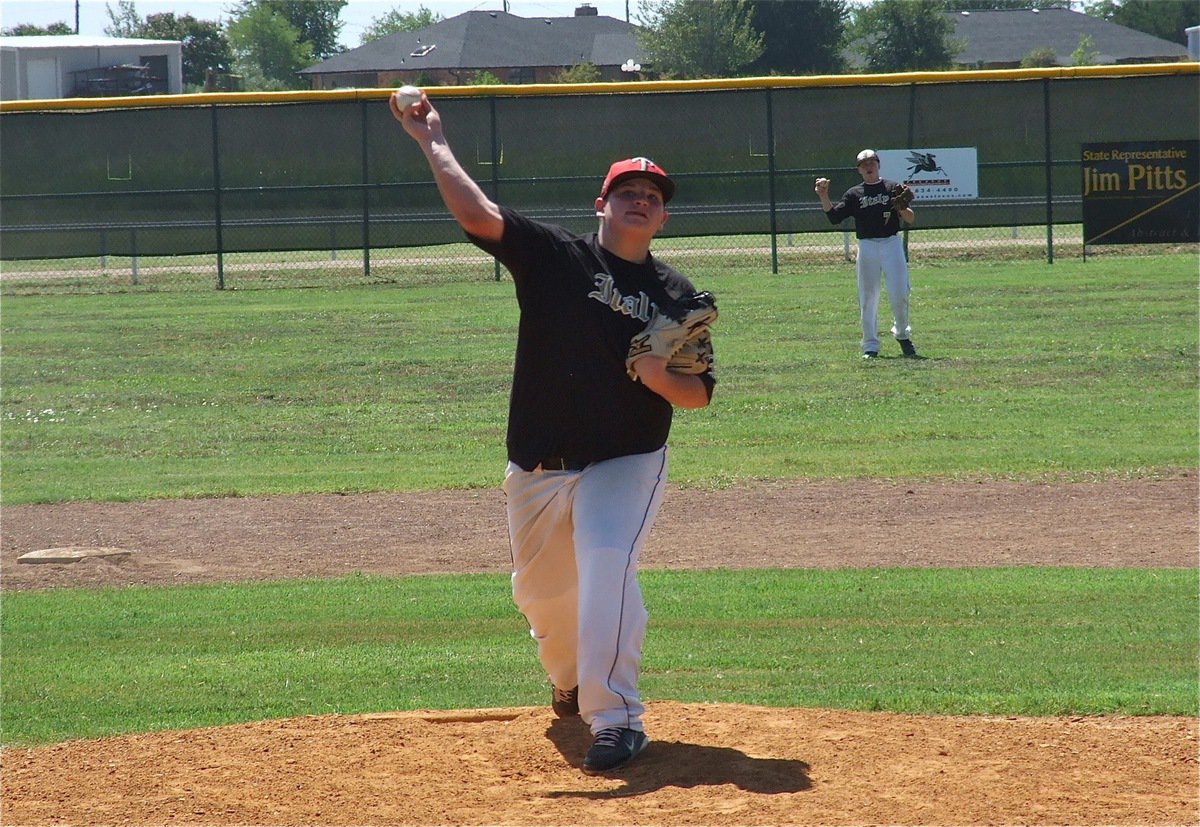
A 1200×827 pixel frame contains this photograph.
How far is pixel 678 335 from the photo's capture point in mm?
4418

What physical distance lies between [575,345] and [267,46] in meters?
85.1

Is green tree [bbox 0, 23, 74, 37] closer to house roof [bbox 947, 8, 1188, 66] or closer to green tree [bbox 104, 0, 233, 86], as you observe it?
green tree [bbox 104, 0, 233, 86]

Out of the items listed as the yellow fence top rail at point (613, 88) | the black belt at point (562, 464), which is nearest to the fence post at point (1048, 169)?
the yellow fence top rail at point (613, 88)

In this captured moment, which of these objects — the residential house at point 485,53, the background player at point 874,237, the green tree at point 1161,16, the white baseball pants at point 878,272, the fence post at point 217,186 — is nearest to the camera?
the background player at point 874,237

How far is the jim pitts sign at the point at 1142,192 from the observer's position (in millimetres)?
22375

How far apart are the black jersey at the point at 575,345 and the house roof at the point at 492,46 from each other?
6523 centimetres

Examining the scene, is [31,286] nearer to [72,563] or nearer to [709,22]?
[72,563]

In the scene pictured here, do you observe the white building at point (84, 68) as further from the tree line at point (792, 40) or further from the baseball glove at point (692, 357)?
the baseball glove at point (692, 357)

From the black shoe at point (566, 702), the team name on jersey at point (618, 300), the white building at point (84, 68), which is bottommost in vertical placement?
the black shoe at point (566, 702)

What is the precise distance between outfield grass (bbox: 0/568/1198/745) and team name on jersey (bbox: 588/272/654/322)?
2.04 meters

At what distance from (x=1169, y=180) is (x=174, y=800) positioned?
70.2 ft

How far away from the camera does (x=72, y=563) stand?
9.08m

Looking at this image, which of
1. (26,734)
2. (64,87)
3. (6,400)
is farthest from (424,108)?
(64,87)

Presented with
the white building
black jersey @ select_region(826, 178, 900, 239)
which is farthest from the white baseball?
the white building
